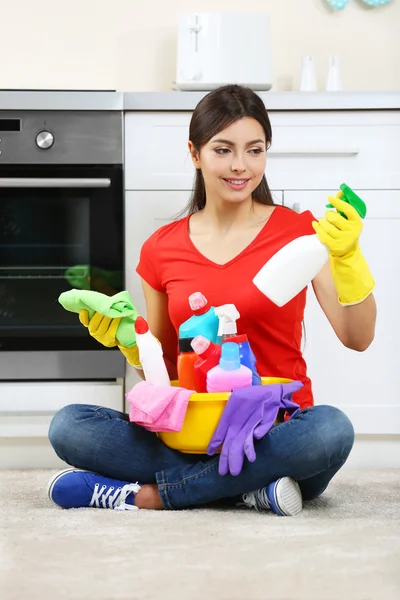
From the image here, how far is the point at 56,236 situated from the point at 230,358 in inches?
30.6

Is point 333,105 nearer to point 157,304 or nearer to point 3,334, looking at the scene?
point 157,304

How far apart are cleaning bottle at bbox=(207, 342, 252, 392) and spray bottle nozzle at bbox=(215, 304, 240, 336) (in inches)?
1.7

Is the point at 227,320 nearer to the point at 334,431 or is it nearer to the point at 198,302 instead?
the point at 198,302

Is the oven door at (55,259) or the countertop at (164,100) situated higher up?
the countertop at (164,100)

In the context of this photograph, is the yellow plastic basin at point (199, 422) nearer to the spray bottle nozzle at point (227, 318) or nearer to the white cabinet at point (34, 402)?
the spray bottle nozzle at point (227, 318)

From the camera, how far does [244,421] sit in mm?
1590

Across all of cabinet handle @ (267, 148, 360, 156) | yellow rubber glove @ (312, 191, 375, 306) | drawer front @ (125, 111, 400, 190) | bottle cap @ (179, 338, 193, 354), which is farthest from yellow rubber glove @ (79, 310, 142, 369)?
cabinet handle @ (267, 148, 360, 156)

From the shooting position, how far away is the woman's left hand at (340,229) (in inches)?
58.4

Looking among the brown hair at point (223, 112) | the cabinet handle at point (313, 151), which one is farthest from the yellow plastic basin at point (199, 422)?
the cabinet handle at point (313, 151)

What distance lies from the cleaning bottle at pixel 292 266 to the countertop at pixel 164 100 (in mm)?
741

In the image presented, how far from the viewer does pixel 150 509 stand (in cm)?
171

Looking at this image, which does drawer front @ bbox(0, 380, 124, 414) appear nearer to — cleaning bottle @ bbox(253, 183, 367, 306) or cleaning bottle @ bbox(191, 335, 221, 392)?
cleaning bottle @ bbox(191, 335, 221, 392)

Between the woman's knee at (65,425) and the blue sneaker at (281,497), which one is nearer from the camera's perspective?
the blue sneaker at (281,497)

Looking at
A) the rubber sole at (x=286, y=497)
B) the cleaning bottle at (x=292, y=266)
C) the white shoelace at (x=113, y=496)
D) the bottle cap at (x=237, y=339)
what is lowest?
the white shoelace at (x=113, y=496)
